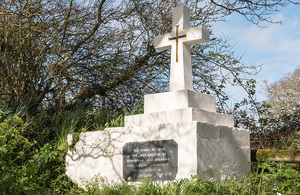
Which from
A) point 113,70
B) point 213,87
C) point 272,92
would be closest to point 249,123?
point 213,87

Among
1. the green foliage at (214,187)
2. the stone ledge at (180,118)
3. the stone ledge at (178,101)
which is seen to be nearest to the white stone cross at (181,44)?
the stone ledge at (178,101)

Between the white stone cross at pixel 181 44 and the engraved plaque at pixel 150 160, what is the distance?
101cm

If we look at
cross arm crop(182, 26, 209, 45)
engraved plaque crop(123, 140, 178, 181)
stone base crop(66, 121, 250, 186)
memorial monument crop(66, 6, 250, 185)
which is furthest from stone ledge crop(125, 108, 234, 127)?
cross arm crop(182, 26, 209, 45)

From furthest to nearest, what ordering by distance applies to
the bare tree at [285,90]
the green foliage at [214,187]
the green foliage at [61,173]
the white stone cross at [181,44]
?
the bare tree at [285,90]
the white stone cross at [181,44]
the green foliage at [61,173]
the green foliage at [214,187]

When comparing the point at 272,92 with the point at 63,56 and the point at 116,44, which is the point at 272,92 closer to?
the point at 116,44

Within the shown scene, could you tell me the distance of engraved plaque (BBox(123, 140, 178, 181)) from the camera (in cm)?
548

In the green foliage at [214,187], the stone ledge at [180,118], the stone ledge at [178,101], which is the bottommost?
the green foliage at [214,187]

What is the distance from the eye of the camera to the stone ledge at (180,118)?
5578 mm

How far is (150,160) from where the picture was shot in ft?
18.8

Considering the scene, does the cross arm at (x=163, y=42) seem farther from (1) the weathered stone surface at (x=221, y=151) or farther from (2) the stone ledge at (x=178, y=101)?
(1) the weathered stone surface at (x=221, y=151)

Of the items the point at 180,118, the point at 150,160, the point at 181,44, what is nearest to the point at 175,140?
the point at 180,118

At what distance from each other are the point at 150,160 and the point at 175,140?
0.55m

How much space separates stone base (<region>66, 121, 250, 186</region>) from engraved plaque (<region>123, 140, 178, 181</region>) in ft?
0.26

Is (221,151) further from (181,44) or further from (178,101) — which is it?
(181,44)
